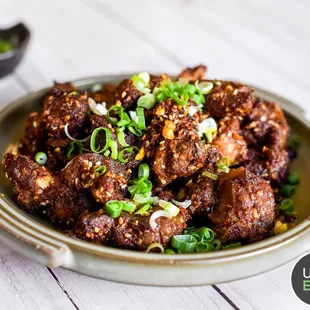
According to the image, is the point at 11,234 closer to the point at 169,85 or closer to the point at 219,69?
the point at 169,85

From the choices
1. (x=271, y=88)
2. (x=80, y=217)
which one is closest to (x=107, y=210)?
(x=80, y=217)

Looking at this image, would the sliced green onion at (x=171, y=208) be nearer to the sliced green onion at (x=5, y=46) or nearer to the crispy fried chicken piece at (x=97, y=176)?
the crispy fried chicken piece at (x=97, y=176)

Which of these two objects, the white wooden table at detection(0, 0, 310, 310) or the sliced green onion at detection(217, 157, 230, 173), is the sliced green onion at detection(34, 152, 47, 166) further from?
the white wooden table at detection(0, 0, 310, 310)

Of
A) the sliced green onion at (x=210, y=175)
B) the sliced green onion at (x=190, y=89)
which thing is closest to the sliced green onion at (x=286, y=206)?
the sliced green onion at (x=210, y=175)

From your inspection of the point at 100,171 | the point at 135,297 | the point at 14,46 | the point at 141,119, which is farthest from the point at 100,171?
the point at 14,46

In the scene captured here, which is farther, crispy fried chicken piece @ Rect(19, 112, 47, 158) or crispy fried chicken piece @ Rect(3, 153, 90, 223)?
crispy fried chicken piece @ Rect(19, 112, 47, 158)

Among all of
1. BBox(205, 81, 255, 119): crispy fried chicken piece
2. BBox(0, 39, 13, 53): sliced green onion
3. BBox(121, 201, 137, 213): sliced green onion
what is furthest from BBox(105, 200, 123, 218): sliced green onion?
BBox(0, 39, 13, 53): sliced green onion
